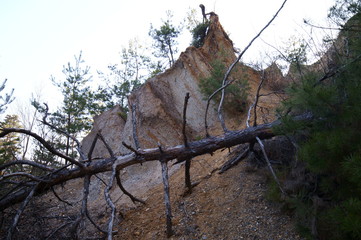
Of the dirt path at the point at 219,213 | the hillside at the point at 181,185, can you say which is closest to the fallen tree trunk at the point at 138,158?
the hillside at the point at 181,185

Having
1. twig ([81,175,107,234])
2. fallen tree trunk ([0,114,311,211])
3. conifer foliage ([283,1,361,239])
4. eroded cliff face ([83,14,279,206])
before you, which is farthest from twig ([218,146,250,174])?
twig ([81,175,107,234])

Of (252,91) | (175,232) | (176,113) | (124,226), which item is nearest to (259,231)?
(175,232)

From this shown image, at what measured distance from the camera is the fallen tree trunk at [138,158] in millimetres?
4727

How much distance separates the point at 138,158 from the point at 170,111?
5435 millimetres

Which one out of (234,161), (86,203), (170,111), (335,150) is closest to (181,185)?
(234,161)

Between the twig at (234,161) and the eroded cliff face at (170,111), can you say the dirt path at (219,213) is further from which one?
the eroded cliff face at (170,111)

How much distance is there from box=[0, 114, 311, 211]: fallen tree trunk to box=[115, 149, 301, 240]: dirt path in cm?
76

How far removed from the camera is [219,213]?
442 cm

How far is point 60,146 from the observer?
13086 millimetres

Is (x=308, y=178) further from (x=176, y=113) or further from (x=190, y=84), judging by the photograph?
(x=190, y=84)

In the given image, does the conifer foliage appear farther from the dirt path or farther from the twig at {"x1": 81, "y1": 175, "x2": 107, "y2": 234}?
the twig at {"x1": 81, "y1": 175, "x2": 107, "y2": 234}

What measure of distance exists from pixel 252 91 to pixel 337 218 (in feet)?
29.6

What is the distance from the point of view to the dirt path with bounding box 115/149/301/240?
3.82 meters

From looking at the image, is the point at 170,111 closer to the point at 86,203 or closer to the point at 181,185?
the point at 181,185
